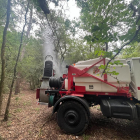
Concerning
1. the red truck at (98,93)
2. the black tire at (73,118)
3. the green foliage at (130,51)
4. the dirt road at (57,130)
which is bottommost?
the dirt road at (57,130)

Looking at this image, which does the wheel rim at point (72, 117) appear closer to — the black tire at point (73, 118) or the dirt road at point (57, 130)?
the black tire at point (73, 118)

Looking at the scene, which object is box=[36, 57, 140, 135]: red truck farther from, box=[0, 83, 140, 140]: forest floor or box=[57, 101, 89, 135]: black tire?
box=[0, 83, 140, 140]: forest floor

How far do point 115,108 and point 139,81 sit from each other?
1043 millimetres

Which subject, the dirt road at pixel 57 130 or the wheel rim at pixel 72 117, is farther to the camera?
the wheel rim at pixel 72 117

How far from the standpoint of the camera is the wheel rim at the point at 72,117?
2.71 m

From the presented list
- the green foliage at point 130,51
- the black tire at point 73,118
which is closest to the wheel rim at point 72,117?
the black tire at point 73,118

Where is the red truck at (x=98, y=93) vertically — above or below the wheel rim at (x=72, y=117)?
above

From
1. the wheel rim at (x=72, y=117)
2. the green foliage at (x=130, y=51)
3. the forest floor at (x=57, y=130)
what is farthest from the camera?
the green foliage at (x=130, y=51)

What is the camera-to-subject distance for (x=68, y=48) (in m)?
10.9

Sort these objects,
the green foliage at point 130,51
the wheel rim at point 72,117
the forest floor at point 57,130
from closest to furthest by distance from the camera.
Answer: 1. the forest floor at point 57,130
2. the wheel rim at point 72,117
3. the green foliage at point 130,51

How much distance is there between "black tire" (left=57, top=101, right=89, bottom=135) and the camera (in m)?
2.66

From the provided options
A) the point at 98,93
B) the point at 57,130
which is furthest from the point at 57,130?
the point at 98,93

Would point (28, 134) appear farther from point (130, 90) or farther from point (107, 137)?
point (130, 90)

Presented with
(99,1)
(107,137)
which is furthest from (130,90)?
(99,1)
